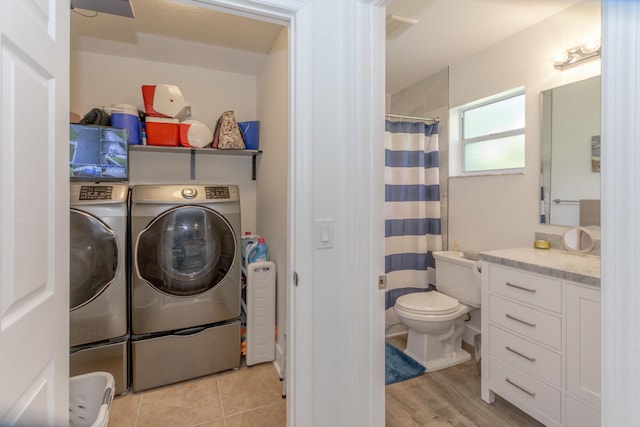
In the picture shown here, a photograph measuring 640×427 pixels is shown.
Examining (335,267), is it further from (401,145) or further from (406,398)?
(401,145)

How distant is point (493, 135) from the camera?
2428 millimetres

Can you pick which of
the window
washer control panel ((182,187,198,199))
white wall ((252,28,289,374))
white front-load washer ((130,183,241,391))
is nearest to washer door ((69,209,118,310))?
white front-load washer ((130,183,241,391))

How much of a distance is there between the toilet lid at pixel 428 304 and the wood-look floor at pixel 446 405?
1.46ft

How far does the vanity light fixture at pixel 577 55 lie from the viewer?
1738mm

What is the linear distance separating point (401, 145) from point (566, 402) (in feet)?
6.51

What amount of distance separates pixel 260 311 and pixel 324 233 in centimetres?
130

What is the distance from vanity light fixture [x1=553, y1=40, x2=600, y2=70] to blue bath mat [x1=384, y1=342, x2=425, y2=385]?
2056 mm

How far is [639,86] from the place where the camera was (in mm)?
463

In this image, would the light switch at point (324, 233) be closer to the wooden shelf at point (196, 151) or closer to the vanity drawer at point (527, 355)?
the vanity drawer at point (527, 355)

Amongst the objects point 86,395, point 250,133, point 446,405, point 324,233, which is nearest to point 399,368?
point 446,405

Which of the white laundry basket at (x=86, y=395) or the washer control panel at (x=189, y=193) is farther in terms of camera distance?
the washer control panel at (x=189, y=193)

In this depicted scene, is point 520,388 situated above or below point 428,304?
below

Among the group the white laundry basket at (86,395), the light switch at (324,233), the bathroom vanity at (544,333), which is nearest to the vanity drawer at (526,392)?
the bathroom vanity at (544,333)

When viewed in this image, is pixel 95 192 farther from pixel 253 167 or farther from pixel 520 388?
pixel 520 388
